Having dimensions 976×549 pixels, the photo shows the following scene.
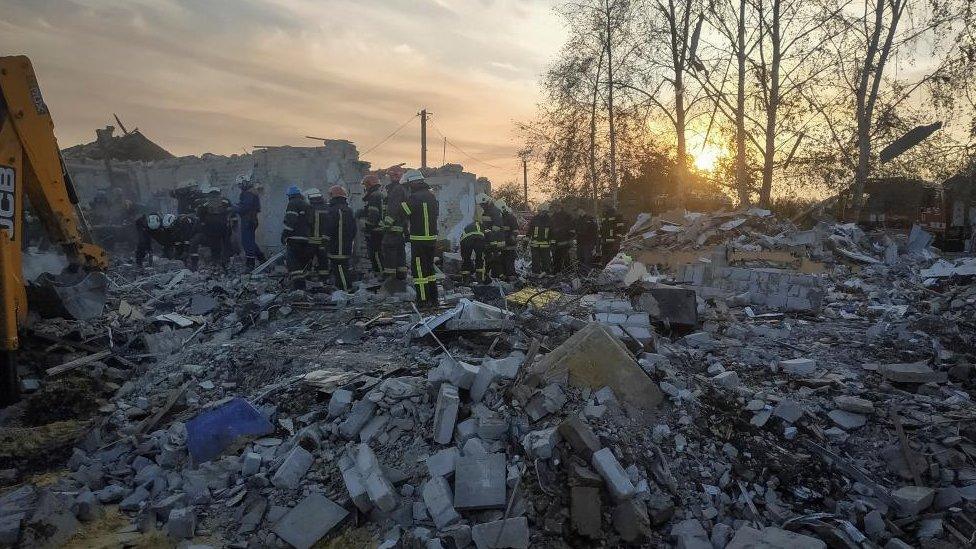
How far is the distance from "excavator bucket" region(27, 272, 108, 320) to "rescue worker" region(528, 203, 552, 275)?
7.83 m

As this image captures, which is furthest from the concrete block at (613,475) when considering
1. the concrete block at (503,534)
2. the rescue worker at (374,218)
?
the rescue worker at (374,218)

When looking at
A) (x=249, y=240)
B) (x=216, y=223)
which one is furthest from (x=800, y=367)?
(x=216, y=223)

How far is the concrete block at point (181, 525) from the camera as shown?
135 inches

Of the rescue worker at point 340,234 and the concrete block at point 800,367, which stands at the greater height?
the rescue worker at point 340,234

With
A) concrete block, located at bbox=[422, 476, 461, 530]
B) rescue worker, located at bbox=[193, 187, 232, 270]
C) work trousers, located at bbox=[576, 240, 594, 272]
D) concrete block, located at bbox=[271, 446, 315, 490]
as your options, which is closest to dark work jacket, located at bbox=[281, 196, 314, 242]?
rescue worker, located at bbox=[193, 187, 232, 270]

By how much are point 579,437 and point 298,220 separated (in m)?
7.52

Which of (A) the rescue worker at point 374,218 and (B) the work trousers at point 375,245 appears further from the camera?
(B) the work trousers at point 375,245

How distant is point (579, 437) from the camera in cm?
357

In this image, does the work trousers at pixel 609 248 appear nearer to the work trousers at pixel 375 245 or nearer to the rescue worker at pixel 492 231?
the rescue worker at pixel 492 231

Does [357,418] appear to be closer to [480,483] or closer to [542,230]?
[480,483]

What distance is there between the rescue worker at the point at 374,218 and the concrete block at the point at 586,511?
7.06 m

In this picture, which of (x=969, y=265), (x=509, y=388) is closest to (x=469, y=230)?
(x=509, y=388)

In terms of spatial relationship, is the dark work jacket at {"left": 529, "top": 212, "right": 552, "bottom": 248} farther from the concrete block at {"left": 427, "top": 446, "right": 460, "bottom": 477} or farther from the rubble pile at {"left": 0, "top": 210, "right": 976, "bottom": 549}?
the concrete block at {"left": 427, "top": 446, "right": 460, "bottom": 477}

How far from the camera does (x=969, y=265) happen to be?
419 inches
